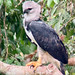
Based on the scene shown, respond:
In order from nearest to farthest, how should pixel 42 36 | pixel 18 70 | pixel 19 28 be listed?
1. pixel 18 70
2. pixel 42 36
3. pixel 19 28

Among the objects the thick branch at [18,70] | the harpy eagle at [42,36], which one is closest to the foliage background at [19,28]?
the harpy eagle at [42,36]

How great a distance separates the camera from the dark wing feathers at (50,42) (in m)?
2.70

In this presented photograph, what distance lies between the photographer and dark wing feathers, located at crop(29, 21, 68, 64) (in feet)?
8.85

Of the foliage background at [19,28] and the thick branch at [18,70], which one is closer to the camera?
the thick branch at [18,70]

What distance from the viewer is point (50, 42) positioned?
2.73m

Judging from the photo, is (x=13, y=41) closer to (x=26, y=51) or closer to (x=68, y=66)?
(x=26, y=51)

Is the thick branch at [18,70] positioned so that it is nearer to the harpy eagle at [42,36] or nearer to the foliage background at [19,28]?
the foliage background at [19,28]

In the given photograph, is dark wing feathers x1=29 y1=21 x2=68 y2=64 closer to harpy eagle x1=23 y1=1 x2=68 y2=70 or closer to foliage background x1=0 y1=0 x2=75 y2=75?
harpy eagle x1=23 y1=1 x2=68 y2=70

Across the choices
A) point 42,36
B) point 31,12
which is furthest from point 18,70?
point 31,12

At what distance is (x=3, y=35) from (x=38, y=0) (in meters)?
0.77

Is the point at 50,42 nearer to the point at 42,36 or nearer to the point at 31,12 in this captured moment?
the point at 42,36

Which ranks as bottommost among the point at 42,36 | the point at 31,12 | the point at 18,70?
the point at 18,70

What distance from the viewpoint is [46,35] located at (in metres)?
2.74

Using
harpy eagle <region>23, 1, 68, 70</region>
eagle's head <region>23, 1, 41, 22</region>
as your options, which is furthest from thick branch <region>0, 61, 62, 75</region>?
eagle's head <region>23, 1, 41, 22</region>
